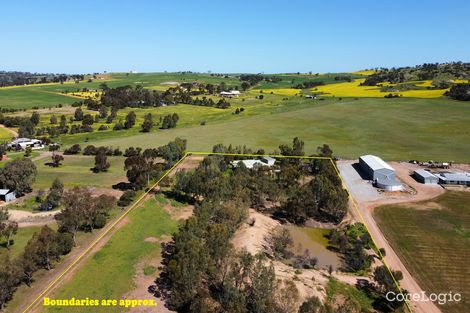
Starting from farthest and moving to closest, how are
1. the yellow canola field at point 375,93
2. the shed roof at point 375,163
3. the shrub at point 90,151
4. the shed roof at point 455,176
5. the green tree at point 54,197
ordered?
the yellow canola field at point 375,93
the shrub at point 90,151
the shed roof at point 375,163
the shed roof at point 455,176
the green tree at point 54,197

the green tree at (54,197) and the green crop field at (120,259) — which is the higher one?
the green tree at (54,197)

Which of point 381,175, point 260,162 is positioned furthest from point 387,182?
point 260,162

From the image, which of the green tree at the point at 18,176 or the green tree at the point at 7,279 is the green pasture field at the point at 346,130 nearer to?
the green tree at the point at 18,176

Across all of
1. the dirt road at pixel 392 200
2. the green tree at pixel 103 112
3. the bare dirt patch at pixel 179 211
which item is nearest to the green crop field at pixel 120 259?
the bare dirt patch at pixel 179 211

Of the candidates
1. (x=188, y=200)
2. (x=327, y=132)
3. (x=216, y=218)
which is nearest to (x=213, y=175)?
(x=188, y=200)

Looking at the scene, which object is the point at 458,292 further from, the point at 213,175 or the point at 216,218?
the point at 213,175

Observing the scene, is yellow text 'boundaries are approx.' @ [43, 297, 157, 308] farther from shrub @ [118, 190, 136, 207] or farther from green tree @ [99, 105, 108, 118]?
green tree @ [99, 105, 108, 118]

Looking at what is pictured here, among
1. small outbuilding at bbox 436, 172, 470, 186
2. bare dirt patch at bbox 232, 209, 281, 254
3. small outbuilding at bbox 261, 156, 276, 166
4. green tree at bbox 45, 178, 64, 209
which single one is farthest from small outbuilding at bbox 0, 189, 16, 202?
small outbuilding at bbox 436, 172, 470, 186

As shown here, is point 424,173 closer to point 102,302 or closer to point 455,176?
point 455,176
